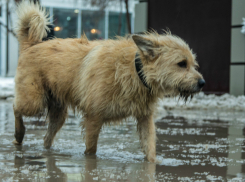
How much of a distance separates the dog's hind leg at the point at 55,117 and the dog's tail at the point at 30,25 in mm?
1043

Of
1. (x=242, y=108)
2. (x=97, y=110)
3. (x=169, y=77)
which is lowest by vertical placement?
(x=242, y=108)

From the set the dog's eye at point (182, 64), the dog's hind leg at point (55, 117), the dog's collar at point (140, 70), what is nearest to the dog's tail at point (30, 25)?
the dog's hind leg at point (55, 117)

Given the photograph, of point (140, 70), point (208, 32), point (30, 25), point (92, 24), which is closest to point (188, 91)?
point (140, 70)

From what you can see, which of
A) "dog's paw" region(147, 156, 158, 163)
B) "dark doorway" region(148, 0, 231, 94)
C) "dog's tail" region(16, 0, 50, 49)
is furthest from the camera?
"dark doorway" region(148, 0, 231, 94)

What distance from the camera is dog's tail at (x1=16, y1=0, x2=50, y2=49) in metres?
6.12

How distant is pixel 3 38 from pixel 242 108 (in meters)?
24.2

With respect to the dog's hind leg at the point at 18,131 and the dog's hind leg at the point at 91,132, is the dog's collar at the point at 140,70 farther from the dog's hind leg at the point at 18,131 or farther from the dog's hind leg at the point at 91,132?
the dog's hind leg at the point at 18,131

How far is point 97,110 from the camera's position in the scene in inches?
196

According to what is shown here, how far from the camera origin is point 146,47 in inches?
187

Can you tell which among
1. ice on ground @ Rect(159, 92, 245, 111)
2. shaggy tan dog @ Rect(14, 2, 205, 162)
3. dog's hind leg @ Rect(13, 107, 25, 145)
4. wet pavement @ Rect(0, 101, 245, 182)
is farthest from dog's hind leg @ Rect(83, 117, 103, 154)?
ice on ground @ Rect(159, 92, 245, 111)

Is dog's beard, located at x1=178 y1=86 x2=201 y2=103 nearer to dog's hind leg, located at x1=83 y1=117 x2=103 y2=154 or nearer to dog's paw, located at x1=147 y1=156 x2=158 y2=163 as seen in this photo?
dog's paw, located at x1=147 y1=156 x2=158 y2=163

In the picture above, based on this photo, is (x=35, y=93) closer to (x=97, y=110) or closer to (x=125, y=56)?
(x=97, y=110)

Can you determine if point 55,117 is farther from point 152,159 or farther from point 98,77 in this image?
point 152,159

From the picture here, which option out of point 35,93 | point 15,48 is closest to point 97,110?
point 35,93
